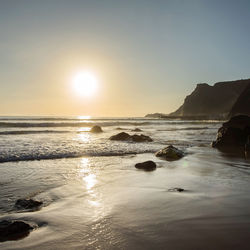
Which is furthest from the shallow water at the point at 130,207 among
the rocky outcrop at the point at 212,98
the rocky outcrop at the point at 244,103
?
the rocky outcrop at the point at 212,98

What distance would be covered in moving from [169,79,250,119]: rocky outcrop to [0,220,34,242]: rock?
177 m

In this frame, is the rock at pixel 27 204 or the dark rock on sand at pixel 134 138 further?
the dark rock on sand at pixel 134 138

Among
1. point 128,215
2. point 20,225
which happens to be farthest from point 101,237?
point 20,225

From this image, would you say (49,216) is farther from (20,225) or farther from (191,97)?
(191,97)

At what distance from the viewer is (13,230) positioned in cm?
397

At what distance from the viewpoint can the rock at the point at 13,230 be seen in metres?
3.86

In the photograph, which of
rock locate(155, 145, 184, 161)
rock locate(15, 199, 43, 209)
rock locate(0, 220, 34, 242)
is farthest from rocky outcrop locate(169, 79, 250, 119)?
rock locate(0, 220, 34, 242)

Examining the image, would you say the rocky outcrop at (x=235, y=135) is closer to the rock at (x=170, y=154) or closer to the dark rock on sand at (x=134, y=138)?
the dark rock on sand at (x=134, y=138)

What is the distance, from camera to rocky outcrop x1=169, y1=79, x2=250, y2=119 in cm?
17612

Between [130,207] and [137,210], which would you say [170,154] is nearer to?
[130,207]

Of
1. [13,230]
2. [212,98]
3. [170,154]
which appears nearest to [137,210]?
[13,230]

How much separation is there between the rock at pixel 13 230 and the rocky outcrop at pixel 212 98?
581ft

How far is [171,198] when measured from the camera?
18.9ft

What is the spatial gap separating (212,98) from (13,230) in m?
194
